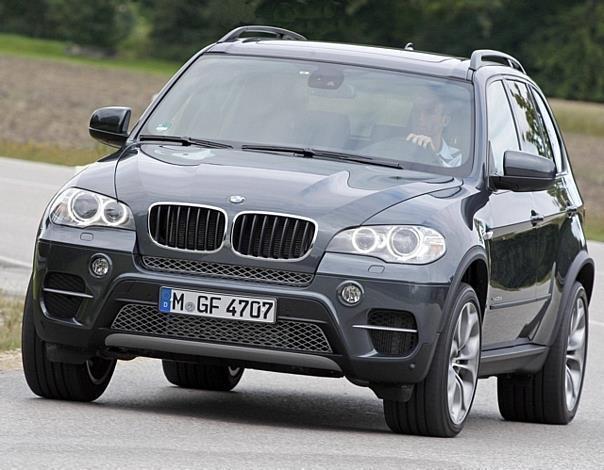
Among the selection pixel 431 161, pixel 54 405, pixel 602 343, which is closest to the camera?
pixel 54 405

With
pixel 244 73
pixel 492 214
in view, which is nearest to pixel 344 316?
pixel 492 214

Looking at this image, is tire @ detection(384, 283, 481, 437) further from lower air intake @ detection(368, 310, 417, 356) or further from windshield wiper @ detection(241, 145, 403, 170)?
windshield wiper @ detection(241, 145, 403, 170)

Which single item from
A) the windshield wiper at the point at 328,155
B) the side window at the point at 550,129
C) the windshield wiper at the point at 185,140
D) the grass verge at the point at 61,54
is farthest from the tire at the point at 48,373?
the grass verge at the point at 61,54

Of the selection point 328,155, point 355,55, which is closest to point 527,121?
point 355,55

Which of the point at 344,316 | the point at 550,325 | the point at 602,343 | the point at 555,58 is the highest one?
the point at 344,316

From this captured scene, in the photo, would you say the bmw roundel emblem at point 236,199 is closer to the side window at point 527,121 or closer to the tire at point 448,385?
the tire at point 448,385

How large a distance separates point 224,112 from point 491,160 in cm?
132

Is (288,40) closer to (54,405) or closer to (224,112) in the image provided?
(224,112)

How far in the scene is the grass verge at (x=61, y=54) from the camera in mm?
100312

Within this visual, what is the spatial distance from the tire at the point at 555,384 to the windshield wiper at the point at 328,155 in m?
1.54

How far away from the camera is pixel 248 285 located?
7402 millimetres

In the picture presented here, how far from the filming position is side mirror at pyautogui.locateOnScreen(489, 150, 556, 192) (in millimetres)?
8555

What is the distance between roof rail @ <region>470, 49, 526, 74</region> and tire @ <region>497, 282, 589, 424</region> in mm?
1291

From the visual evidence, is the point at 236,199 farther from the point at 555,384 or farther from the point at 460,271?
the point at 555,384
